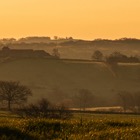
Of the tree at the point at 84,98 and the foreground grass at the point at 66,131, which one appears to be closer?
the foreground grass at the point at 66,131

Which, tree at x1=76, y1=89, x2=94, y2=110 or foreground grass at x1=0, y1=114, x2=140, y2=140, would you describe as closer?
foreground grass at x1=0, y1=114, x2=140, y2=140

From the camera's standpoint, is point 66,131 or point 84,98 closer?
point 66,131

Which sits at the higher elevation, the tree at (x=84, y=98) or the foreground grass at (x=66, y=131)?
the tree at (x=84, y=98)

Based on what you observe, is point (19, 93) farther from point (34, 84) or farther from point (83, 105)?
point (34, 84)

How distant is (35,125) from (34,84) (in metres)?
179

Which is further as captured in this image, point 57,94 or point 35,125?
point 57,94

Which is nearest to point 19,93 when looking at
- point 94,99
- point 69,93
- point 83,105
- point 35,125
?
point 83,105

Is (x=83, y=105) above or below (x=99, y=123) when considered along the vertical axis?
above

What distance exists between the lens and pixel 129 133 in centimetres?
1827

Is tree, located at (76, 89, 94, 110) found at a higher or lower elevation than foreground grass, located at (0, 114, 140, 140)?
higher

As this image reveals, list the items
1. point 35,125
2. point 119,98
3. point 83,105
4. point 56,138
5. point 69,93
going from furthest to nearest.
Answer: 1. point 69,93
2. point 119,98
3. point 83,105
4. point 35,125
5. point 56,138

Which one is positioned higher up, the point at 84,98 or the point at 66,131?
the point at 84,98

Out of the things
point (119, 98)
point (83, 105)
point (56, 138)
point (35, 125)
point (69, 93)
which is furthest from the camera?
point (69, 93)

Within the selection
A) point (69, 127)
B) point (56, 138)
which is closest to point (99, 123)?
point (69, 127)
